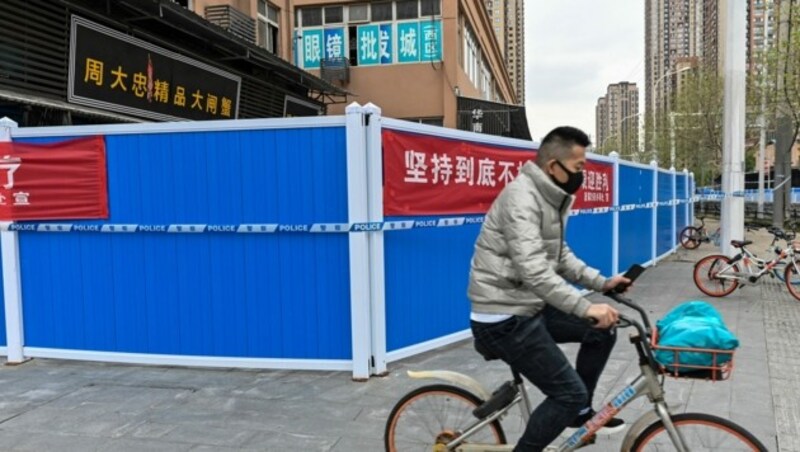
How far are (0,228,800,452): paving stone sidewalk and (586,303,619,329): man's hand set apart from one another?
122cm

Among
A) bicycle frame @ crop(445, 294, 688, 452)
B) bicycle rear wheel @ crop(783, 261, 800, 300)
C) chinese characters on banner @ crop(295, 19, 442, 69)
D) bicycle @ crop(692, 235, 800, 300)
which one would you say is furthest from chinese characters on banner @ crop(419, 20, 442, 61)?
bicycle frame @ crop(445, 294, 688, 452)

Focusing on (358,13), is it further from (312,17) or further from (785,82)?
(785,82)

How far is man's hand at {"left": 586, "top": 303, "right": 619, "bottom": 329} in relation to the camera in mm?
2746

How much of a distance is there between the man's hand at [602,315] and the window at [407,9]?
799 inches

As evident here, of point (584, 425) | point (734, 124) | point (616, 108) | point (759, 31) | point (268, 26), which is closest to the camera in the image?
point (584, 425)

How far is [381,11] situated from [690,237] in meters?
12.1

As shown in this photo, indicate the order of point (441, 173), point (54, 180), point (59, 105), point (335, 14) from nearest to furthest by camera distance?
point (54, 180)
point (441, 173)
point (59, 105)
point (335, 14)

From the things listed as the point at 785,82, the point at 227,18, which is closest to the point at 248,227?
the point at 227,18

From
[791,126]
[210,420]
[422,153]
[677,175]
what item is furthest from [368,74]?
[210,420]

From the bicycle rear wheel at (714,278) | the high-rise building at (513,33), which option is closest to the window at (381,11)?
the bicycle rear wheel at (714,278)

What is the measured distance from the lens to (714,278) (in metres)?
9.59

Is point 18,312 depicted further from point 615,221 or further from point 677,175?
point 677,175

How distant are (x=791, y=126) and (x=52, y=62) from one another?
18098 millimetres

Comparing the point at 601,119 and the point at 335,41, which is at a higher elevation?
the point at 601,119
